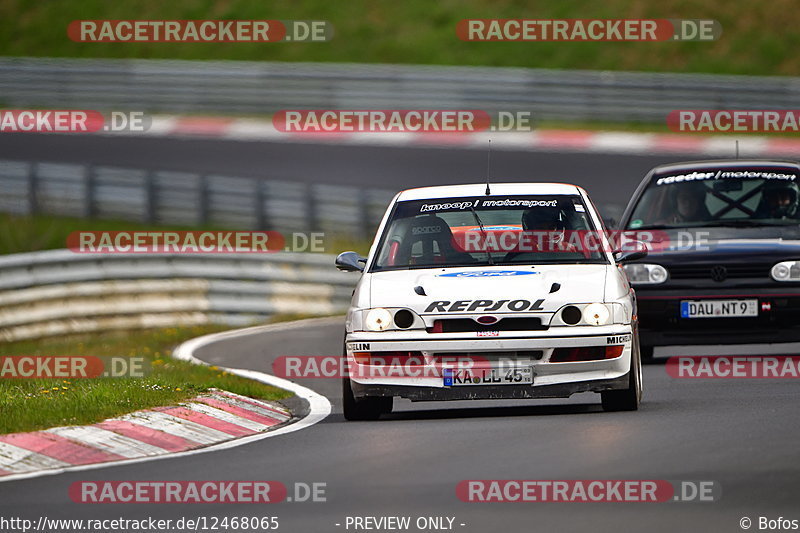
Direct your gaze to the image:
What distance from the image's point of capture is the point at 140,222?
27.2m

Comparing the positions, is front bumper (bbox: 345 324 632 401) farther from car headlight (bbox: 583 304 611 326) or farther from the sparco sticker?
the sparco sticker

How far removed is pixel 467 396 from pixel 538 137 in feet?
74.4

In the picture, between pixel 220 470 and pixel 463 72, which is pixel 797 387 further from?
pixel 463 72

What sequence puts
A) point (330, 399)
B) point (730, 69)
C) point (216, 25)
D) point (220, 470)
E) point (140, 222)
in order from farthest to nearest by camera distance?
point (216, 25) < point (730, 69) < point (140, 222) < point (330, 399) < point (220, 470)

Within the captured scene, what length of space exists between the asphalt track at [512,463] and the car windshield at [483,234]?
3.23ft

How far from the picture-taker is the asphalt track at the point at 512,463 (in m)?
7.13

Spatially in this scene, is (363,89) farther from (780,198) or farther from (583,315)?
(583,315)

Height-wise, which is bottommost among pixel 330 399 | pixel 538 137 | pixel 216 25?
pixel 330 399

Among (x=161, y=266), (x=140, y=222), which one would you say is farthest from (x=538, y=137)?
(x=161, y=266)

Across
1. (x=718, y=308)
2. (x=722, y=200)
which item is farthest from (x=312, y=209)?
(x=718, y=308)

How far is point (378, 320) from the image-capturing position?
10.4m

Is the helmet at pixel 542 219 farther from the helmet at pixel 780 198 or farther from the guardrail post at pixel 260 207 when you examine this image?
the guardrail post at pixel 260 207

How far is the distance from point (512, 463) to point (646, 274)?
563 centimetres

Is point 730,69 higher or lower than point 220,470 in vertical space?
higher
